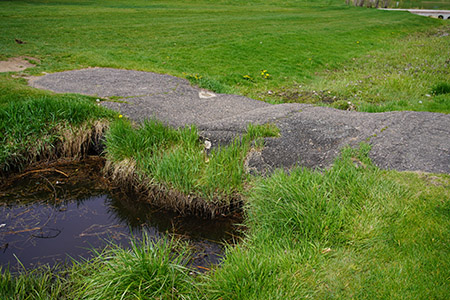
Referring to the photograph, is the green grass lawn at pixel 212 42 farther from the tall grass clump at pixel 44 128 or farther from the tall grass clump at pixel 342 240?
the tall grass clump at pixel 342 240

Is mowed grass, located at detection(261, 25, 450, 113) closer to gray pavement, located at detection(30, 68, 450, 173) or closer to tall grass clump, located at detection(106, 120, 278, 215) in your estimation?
gray pavement, located at detection(30, 68, 450, 173)

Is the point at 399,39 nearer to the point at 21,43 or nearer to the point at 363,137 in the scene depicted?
the point at 363,137

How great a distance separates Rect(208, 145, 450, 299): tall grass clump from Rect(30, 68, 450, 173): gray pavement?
2.18 feet

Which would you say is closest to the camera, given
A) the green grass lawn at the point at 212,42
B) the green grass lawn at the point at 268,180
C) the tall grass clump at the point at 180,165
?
the green grass lawn at the point at 268,180

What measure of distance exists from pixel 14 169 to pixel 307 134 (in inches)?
202

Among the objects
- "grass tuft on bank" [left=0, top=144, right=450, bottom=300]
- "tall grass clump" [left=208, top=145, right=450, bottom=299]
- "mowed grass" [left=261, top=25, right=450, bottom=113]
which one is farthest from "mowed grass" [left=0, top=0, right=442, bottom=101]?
"grass tuft on bank" [left=0, top=144, right=450, bottom=300]

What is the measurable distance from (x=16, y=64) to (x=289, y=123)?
8615 millimetres

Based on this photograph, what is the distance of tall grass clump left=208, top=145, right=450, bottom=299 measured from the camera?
131 inches

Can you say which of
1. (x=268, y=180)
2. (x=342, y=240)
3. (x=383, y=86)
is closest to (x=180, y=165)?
(x=268, y=180)

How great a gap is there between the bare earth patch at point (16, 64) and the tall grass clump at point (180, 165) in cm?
583

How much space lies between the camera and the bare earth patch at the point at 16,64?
10.4 m

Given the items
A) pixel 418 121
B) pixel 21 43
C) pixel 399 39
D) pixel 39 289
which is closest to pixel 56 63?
pixel 21 43

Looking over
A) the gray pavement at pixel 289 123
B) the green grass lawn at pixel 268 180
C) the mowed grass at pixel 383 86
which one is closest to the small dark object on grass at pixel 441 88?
the mowed grass at pixel 383 86

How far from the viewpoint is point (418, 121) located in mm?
6465
